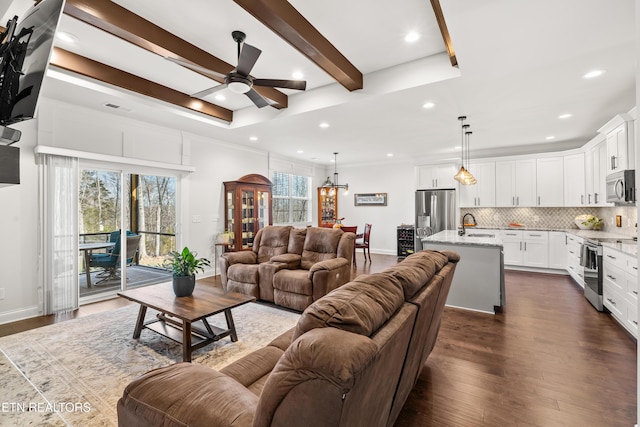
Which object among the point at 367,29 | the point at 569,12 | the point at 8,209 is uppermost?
the point at 367,29

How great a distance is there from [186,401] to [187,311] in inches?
60.3

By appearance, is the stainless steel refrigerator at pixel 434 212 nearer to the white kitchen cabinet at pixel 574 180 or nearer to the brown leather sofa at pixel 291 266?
the white kitchen cabinet at pixel 574 180

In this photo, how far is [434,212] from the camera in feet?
23.7

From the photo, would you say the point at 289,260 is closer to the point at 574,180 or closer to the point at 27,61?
the point at 27,61

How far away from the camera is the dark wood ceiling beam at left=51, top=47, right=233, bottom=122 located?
3134 mm

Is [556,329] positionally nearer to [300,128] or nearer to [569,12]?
[569,12]

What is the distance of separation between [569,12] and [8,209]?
232 inches

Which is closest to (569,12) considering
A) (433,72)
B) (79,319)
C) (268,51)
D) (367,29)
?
(433,72)

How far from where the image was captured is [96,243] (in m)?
4.43

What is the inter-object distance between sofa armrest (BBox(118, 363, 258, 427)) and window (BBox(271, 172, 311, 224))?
21.4ft

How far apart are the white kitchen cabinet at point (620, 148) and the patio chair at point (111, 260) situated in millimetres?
7053

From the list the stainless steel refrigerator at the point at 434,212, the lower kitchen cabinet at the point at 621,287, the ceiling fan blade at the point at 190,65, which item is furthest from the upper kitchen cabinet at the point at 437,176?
the ceiling fan blade at the point at 190,65

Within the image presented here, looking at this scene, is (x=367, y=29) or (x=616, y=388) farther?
(x=367, y=29)

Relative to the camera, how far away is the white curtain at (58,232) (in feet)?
12.2
